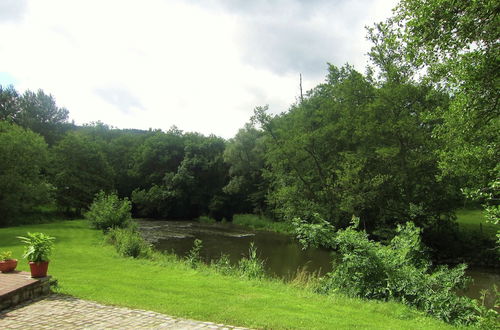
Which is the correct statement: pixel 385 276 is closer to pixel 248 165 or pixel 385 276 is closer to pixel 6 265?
pixel 6 265

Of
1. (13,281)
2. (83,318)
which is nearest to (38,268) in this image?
(13,281)

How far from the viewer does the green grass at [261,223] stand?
41438mm

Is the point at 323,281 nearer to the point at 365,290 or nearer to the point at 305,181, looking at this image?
the point at 365,290

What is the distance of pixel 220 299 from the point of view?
29.5ft

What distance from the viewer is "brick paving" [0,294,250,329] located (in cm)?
670

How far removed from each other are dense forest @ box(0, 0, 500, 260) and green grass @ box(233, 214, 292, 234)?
2505mm

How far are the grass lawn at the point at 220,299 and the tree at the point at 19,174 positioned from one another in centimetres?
2168

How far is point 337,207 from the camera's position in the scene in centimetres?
3022

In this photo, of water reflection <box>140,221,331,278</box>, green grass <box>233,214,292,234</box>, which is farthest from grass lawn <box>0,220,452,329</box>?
green grass <box>233,214,292,234</box>

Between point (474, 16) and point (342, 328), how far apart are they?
7263 mm

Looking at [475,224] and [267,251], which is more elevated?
[475,224]

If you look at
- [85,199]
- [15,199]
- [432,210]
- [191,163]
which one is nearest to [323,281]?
[432,210]

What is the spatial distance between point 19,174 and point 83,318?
3203 cm

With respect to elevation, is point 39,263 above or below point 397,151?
below
